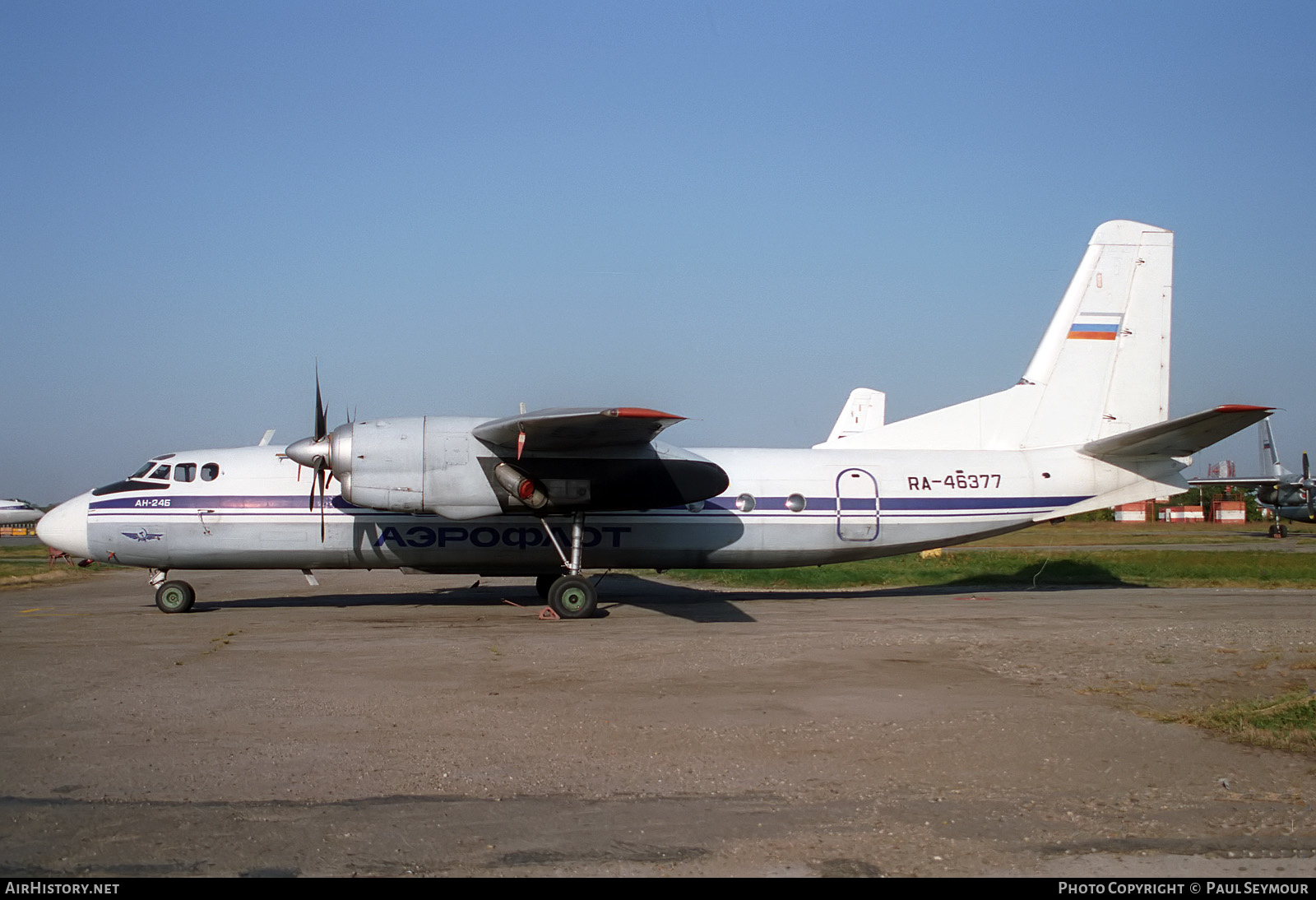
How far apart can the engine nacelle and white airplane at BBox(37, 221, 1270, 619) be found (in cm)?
3

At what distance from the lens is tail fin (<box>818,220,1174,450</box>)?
61.7 feet

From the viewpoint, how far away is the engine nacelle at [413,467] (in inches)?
606

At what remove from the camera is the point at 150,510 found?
1688 cm

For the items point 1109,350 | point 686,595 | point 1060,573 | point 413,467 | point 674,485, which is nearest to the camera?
point 413,467

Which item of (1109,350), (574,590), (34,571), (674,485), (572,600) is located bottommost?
(34,571)

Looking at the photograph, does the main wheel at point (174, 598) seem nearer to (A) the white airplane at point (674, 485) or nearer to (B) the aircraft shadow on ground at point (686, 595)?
(A) the white airplane at point (674, 485)

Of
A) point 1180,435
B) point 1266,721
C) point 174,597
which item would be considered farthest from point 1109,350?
point 174,597

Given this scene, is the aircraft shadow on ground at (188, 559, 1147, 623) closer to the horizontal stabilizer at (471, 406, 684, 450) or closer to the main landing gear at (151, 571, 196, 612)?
the main landing gear at (151, 571, 196, 612)

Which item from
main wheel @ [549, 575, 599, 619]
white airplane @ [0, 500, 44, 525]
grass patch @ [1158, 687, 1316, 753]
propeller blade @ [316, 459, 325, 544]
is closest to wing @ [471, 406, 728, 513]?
main wheel @ [549, 575, 599, 619]

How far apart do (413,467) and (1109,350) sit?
1328cm

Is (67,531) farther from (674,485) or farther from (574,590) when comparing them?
(674,485)

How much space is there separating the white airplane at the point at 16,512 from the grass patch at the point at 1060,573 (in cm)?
5459

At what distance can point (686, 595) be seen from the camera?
2139 centimetres
